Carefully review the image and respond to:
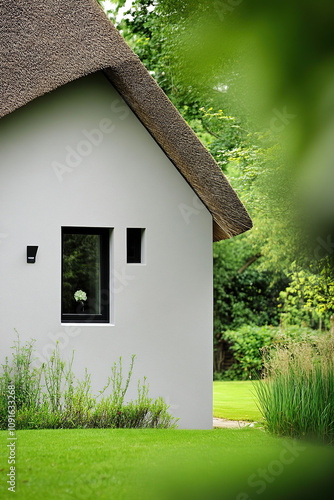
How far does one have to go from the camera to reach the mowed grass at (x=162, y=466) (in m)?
1.11

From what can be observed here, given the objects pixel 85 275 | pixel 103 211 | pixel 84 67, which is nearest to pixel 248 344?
pixel 85 275

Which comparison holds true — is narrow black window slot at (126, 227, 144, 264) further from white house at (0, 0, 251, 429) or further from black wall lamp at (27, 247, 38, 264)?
black wall lamp at (27, 247, 38, 264)

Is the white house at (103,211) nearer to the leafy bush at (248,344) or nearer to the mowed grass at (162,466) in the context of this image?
the mowed grass at (162,466)

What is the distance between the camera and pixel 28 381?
762cm

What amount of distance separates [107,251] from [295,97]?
24.4 ft

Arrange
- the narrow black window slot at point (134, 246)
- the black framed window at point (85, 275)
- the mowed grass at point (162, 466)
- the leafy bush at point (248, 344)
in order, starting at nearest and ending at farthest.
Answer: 1. the mowed grass at point (162, 466)
2. the black framed window at point (85, 275)
3. the narrow black window slot at point (134, 246)
4. the leafy bush at point (248, 344)

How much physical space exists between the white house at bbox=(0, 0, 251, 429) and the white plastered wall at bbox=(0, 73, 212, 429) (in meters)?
0.01

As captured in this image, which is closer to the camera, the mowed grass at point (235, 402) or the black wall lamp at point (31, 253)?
the black wall lamp at point (31, 253)

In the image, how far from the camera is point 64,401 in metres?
7.76

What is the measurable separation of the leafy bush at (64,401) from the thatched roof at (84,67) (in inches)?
108

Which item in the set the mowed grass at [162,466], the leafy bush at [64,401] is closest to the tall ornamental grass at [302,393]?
the mowed grass at [162,466]

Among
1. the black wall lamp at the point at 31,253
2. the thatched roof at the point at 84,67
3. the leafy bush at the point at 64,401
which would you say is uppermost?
the thatched roof at the point at 84,67

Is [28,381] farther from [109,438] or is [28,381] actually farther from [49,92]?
[49,92]

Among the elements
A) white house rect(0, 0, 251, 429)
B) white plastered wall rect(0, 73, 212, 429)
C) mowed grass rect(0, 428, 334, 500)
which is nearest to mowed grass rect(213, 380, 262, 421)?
white plastered wall rect(0, 73, 212, 429)
